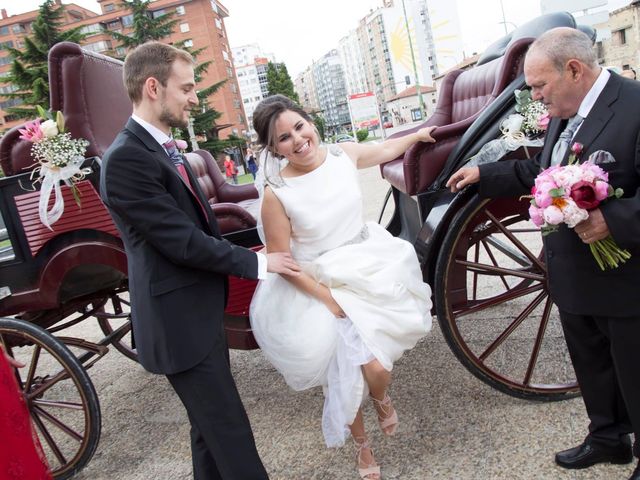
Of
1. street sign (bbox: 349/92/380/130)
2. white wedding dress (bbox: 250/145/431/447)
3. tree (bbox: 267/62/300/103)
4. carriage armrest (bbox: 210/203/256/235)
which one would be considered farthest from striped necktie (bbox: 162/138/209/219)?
tree (bbox: 267/62/300/103)

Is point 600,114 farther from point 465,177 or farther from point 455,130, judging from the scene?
point 455,130

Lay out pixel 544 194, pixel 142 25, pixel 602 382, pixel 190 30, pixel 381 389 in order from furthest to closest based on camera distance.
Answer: pixel 190 30 < pixel 142 25 < pixel 381 389 < pixel 602 382 < pixel 544 194

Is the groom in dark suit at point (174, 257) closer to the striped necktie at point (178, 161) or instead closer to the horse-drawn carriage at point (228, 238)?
the striped necktie at point (178, 161)

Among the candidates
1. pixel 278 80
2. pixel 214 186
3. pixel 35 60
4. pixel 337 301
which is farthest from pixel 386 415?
pixel 278 80

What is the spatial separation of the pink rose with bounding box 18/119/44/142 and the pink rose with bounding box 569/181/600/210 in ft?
7.80

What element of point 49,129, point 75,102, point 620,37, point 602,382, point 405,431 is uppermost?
point 620,37

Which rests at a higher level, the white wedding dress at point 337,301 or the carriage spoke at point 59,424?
the white wedding dress at point 337,301

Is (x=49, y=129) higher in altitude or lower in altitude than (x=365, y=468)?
higher

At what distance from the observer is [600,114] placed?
5.11 ft

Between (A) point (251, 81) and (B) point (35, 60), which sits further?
(A) point (251, 81)

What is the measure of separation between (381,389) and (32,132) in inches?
82.7

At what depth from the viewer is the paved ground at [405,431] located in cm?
216

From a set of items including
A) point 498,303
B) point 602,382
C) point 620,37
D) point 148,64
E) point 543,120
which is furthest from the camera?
point 620,37

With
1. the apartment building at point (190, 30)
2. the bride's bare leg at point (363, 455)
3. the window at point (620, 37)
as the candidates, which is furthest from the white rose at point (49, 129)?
the apartment building at point (190, 30)
